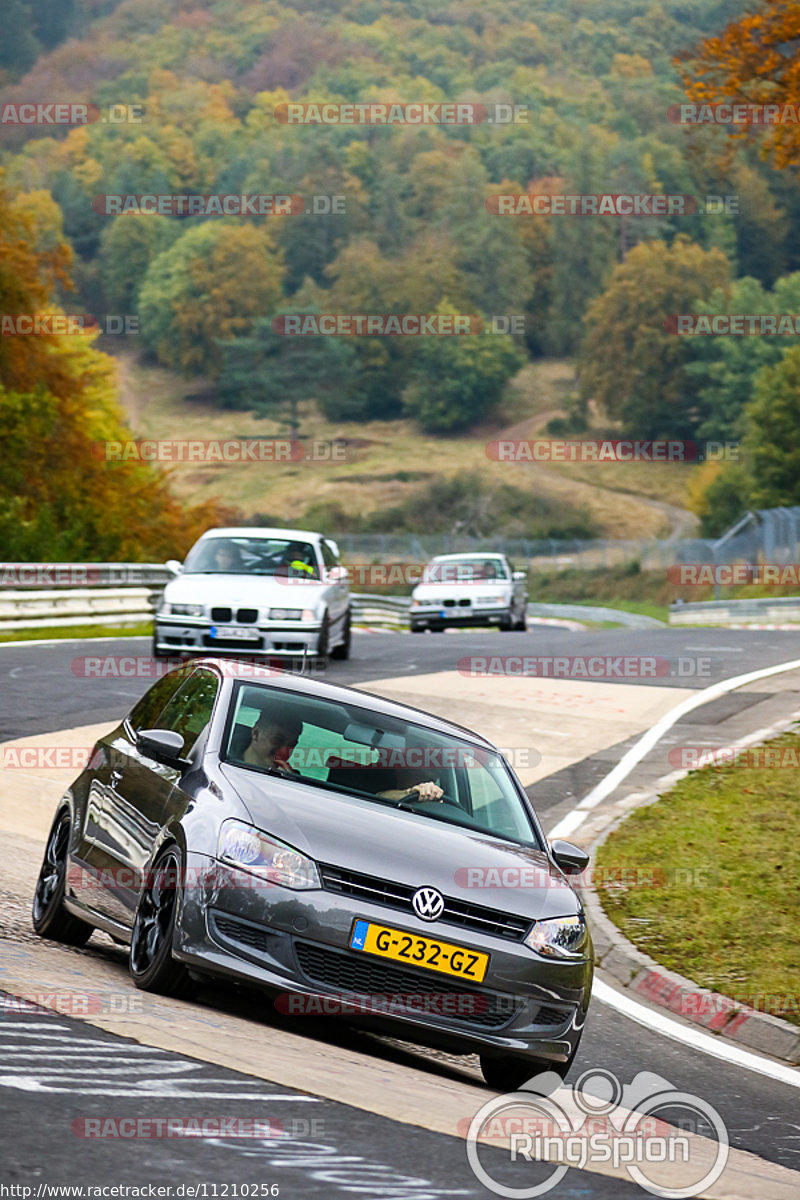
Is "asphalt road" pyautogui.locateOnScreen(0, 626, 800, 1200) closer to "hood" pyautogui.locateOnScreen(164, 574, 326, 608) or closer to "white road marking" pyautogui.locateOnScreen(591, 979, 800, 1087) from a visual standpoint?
"white road marking" pyautogui.locateOnScreen(591, 979, 800, 1087)

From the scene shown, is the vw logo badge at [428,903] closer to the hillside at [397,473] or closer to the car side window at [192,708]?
the car side window at [192,708]

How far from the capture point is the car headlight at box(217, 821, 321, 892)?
20.6 ft

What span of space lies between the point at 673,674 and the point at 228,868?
16.5m

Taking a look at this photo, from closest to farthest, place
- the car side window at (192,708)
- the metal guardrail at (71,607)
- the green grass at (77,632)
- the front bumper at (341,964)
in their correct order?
the front bumper at (341,964) < the car side window at (192,708) < the green grass at (77,632) < the metal guardrail at (71,607)

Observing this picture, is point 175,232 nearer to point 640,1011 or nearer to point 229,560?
point 229,560

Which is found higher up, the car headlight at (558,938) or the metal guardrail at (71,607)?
the car headlight at (558,938)

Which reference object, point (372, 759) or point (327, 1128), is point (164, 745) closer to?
point (372, 759)

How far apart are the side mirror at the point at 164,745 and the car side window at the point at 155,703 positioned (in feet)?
2.51

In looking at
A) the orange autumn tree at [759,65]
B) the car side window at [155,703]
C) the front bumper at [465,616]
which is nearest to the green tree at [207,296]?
the front bumper at [465,616]

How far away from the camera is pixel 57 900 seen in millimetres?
7863

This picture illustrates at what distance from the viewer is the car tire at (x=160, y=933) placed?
645cm

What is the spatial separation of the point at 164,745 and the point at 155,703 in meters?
1.12

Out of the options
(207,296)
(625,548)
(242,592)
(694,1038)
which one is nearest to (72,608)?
(242,592)

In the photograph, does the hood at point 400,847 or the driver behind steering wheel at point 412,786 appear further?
the driver behind steering wheel at point 412,786
